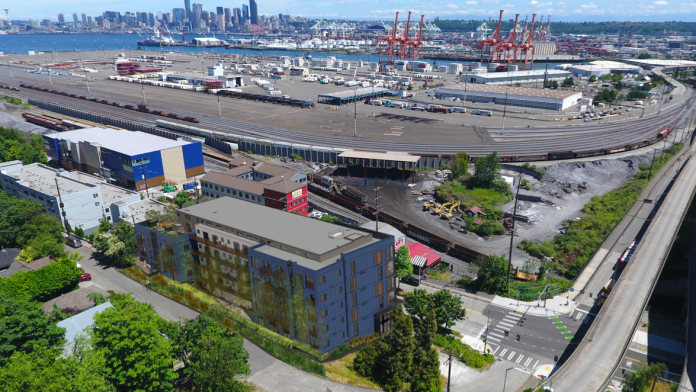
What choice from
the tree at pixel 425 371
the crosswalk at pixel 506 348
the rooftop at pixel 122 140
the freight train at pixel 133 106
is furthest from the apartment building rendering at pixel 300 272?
the freight train at pixel 133 106

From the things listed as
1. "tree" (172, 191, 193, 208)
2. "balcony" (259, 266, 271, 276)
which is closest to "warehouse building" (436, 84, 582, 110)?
"tree" (172, 191, 193, 208)

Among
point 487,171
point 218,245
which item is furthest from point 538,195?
point 218,245

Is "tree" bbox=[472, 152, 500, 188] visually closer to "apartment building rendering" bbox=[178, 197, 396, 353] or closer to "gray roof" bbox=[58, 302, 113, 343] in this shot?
"apartment building rendering" bbox=[178, 197, 396, 353]

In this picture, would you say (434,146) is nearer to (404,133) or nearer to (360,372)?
(404,133)

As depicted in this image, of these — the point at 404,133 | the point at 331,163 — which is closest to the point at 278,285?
the point at 331,163

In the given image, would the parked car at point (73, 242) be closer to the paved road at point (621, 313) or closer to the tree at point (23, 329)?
the tree at point (23, 329)
